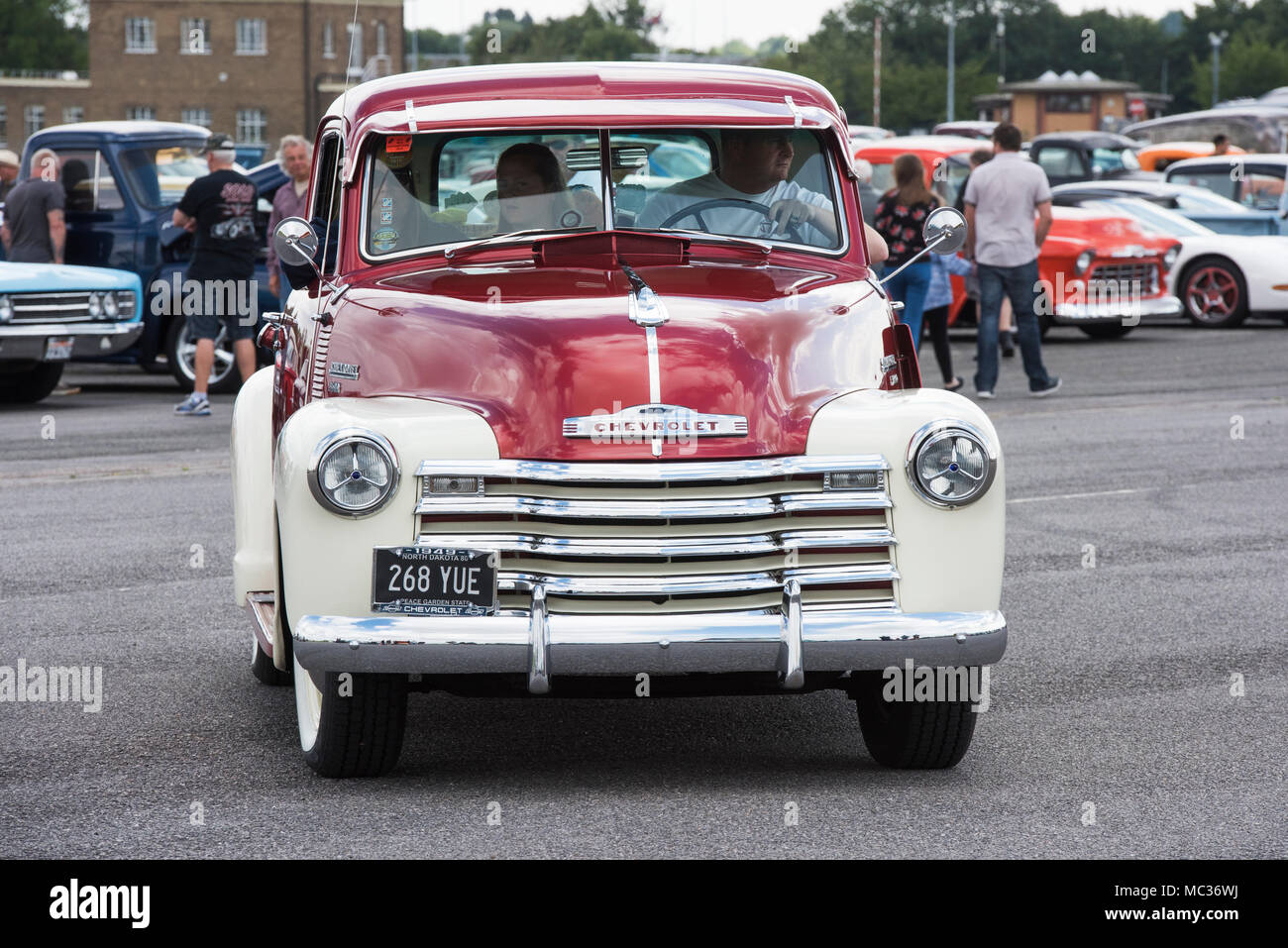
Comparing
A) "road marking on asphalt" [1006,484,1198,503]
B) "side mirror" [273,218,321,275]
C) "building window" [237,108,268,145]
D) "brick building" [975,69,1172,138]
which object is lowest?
"road marking on asphalt" [1006,484,1198,503]

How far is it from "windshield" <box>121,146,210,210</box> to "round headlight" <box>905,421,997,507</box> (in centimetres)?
1235

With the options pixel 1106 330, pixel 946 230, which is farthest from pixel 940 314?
pixel 946 230

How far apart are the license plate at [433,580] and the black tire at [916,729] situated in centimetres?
109

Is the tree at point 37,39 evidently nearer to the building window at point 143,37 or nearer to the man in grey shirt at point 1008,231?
the building window at point 143,37

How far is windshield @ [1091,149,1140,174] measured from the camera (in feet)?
108

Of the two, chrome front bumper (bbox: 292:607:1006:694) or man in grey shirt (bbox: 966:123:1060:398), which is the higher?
man in grey shirt (bbox: 966:123:1060:398)

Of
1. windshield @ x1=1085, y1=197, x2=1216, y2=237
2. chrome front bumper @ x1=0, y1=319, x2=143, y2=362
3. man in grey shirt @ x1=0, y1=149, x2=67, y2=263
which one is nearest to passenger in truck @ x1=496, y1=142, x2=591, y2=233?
chrome front bumper @ x1=0, y1=319, x2=143, y2=362

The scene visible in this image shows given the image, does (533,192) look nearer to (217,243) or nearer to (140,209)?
(217,243)

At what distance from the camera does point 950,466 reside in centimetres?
533

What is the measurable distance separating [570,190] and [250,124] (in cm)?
7560

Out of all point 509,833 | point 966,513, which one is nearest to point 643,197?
point 966,513

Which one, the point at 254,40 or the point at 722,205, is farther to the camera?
the point at 254,40

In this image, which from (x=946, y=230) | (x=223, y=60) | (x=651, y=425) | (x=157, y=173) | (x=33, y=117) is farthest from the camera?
(x=33, y=117)

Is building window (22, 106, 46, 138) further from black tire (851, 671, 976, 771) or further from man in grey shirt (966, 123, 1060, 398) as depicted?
black tire (851, 671, 976, 771)
